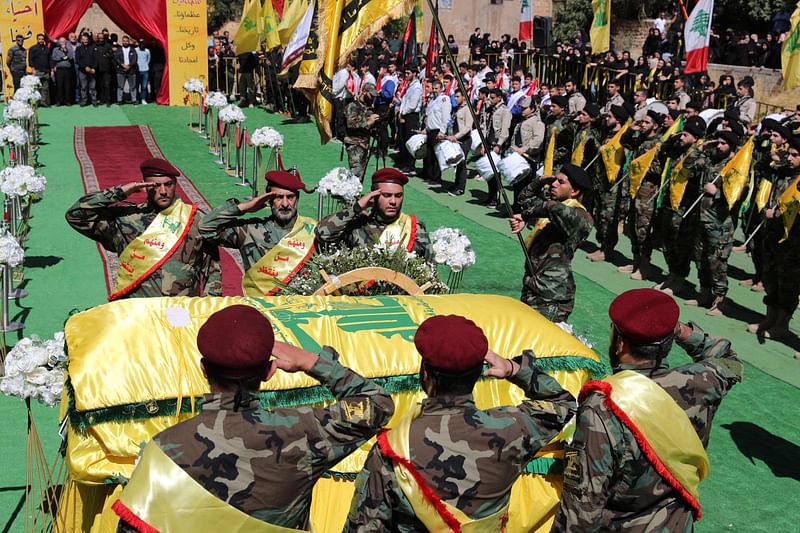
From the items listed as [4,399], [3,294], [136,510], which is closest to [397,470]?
[136,510]

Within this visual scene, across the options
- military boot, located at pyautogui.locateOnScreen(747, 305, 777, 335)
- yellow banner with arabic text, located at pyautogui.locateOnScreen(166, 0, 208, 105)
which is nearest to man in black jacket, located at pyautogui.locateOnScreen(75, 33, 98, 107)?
yellow banner with arabic text, located at pyautogui.locateOnScreen(166, 0, 208, 105)

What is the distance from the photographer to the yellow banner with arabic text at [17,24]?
21359 mm

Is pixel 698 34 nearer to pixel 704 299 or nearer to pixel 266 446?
pixel 704 299

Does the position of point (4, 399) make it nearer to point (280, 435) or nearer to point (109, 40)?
point (280, 435)

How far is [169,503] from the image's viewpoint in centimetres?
288

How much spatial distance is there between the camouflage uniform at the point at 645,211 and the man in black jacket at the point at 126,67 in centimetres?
1585

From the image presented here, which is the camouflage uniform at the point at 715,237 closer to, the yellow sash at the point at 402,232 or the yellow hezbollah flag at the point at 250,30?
the yellow sash at the point at 402,232

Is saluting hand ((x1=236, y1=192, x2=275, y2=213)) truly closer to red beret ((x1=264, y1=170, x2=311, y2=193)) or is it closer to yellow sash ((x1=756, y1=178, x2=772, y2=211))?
red beret ((x1=264, y1=170, x2=311, y2=193))

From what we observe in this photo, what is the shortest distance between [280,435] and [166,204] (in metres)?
3.49

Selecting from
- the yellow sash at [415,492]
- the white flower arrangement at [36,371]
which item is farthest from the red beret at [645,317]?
the white flower arrangement at [36,371]

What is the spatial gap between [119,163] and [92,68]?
785 cm

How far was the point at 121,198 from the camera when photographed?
18.9 ft

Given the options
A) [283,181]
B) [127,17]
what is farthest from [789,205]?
[127,17]

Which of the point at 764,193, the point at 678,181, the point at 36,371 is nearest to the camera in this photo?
the point at 36,371
